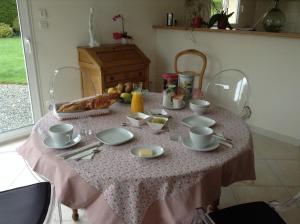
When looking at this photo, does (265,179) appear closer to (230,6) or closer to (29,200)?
(29,200)

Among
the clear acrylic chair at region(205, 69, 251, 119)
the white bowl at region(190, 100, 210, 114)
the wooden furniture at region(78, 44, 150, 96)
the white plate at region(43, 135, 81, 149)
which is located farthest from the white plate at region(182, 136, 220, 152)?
the wooden furniture at region(78, 44, 150, 96)

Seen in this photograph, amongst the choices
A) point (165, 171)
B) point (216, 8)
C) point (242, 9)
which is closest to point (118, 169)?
point (165, 171)

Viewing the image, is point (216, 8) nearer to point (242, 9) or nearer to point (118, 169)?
point (242, 9)

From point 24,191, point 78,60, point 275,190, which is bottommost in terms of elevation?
point 275,190

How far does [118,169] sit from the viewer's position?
101 centimetres

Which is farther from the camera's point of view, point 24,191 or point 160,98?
point 160,98

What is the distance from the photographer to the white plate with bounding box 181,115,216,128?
1.42 m

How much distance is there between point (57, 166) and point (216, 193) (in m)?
0.65

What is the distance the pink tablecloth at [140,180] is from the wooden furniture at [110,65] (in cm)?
173

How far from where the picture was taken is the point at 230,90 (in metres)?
2.16

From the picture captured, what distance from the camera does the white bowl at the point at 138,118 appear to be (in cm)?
139

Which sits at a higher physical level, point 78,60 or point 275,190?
point 78,60

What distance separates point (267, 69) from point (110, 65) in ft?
5.54

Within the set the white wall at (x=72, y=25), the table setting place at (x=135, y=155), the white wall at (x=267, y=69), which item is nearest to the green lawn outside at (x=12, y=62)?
the white wall at (x=72, y=25)
